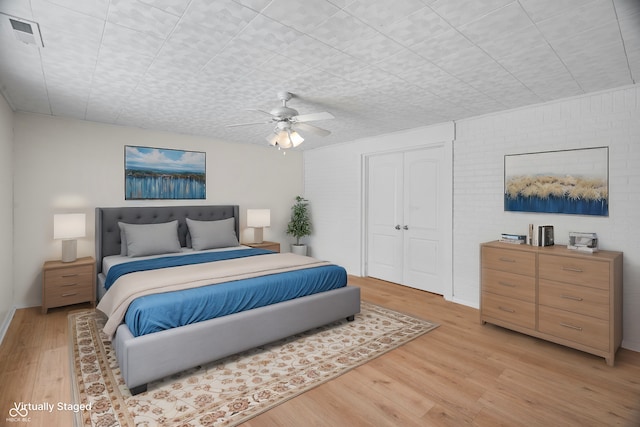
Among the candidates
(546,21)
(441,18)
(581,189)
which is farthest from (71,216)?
(581,189)

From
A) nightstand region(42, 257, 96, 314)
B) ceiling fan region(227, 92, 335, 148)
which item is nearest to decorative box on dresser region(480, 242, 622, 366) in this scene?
ceiling fan region(227, 92, 335, 148)

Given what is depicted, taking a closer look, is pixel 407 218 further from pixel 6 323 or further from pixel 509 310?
pixel 6 323

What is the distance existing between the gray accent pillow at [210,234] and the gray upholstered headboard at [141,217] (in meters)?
0.20

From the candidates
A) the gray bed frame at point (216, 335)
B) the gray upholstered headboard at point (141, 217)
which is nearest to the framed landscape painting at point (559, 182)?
the gray bed frame at point (216, 335)

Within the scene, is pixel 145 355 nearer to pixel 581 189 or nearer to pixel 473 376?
pixel 473 376

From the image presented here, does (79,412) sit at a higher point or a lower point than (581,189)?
lower

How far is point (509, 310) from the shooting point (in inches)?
129

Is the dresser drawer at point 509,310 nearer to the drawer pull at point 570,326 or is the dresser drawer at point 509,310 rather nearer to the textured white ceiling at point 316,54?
the drawer pull at point 570,326

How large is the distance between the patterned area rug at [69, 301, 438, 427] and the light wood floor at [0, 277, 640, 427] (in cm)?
10

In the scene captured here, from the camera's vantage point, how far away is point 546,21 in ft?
6.33

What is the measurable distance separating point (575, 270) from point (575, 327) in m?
0.50

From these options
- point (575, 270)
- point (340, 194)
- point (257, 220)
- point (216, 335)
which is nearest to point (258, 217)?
point (257, 220)

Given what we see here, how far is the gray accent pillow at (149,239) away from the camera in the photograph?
4105 mm

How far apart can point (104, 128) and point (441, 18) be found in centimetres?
443
